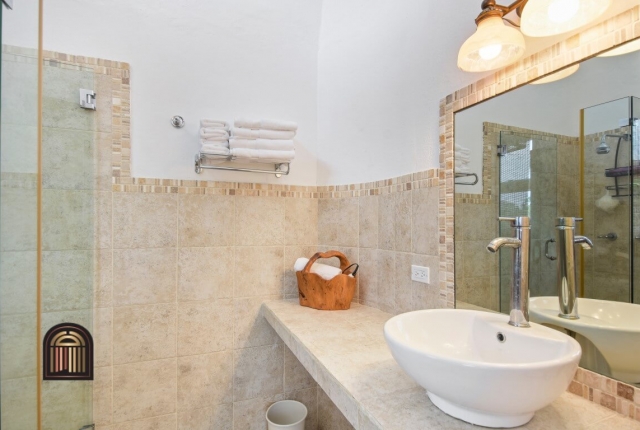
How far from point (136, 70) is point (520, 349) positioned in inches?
79.1

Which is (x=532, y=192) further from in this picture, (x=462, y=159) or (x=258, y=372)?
(x=258, y=372)

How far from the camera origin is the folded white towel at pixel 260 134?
67.6 inches

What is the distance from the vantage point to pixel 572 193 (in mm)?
939

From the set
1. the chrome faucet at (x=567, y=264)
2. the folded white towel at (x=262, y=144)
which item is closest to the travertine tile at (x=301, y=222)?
the folded white towel at (x=262, y=144)

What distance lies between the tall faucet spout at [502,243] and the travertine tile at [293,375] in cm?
145

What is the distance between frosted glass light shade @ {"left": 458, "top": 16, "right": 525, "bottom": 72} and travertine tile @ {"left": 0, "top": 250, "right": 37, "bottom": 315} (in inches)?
56.7

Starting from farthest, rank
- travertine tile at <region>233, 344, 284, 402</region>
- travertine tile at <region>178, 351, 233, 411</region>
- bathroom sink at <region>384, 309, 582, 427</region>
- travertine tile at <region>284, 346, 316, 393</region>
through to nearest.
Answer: travertine tile at <region>284, 346, 316, 393</region> → travertine tile at <region>233, 344, 284, 402</region> → travertine tile at <region>178, 351, 233, 411</region> → bathroom sink at <region>384, 309, 582, 427</region>

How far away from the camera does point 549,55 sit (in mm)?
987

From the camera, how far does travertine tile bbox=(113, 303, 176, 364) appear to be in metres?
1.64

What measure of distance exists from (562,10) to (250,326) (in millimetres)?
1869

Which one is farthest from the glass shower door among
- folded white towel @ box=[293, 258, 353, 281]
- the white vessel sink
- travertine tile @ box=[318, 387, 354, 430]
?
travertine tile @ box=[318, 387, 354, 430]

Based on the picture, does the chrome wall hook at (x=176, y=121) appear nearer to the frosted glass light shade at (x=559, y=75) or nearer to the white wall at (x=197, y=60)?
the white wall at (x=197, y=60)

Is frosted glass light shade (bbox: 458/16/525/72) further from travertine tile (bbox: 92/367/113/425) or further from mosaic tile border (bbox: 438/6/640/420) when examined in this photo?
travertine tile (bbox: 92/367/113/425)

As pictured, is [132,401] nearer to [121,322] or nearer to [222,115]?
[121,322]
